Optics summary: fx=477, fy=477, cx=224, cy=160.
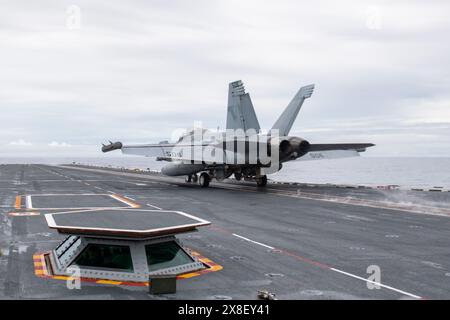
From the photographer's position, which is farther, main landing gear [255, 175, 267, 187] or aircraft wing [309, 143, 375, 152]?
main landing gear [255, 175, 267, 187]

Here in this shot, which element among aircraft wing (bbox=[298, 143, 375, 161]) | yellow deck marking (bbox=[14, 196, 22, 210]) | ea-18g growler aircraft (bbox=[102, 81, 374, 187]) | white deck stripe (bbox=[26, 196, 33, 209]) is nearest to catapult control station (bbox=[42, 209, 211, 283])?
white deck stripe (bbox=[26, 196, 33, 209])

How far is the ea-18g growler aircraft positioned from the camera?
3275 centimetres

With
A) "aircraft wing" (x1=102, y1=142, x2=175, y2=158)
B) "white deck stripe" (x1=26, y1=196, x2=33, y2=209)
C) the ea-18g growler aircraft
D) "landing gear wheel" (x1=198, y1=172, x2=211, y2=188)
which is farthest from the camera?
"landing gear wheel" (x1=198, y1=172, x2=211, y2=188)

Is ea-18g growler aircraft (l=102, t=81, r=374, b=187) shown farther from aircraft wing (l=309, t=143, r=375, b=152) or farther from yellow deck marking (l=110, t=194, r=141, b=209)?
yellow deck marking (l=110, t=194, r=141, b=209)

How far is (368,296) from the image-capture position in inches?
388

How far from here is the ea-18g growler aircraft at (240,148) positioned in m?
32.8

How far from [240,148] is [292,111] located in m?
4.50

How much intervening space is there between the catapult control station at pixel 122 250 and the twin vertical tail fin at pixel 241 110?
76.6 ft

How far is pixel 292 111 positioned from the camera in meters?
33.4

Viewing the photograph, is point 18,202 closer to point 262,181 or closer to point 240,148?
point 240,148

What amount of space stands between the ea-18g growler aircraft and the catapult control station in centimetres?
2064

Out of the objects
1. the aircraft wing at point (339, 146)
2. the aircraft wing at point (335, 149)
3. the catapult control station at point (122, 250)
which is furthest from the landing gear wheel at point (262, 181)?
the catapult control station at point (122, 250)

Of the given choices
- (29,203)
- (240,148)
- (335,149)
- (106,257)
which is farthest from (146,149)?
(106,257)
